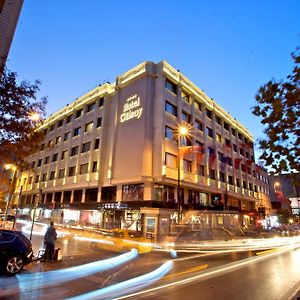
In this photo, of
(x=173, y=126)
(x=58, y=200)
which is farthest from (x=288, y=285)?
(x=58, y=200)

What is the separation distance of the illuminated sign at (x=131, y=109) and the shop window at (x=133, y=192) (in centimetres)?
852

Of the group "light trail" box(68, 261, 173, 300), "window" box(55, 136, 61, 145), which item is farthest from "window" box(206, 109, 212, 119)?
"light trail" box(68, 261, 173, 300)

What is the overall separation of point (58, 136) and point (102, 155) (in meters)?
14.3

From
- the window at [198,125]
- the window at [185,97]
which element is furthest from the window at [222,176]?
the window at [185,97]

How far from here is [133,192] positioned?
1153 inches

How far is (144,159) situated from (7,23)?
18.9 metres

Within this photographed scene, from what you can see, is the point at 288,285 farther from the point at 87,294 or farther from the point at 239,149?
the point at 239,149

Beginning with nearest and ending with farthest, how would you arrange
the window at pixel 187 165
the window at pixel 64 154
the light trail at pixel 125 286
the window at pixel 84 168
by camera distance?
the light trail at pixel 125 286 < the window at pixel 187 165 < the window at pixel 84 168 < the window at pixel 64 154

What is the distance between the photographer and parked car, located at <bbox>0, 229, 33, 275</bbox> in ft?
28.6

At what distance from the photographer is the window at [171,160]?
1150 inches

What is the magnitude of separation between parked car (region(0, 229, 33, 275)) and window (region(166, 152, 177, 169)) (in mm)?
20553

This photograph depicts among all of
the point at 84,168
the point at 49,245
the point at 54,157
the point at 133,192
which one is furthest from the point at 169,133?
the point at 54,157

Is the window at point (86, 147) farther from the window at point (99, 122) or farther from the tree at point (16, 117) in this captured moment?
the tree at point (16, 117)

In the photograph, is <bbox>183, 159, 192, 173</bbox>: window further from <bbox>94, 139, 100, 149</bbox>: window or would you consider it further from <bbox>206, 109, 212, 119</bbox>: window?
<bbox>94, 139, 100, 149</bbox>: window
